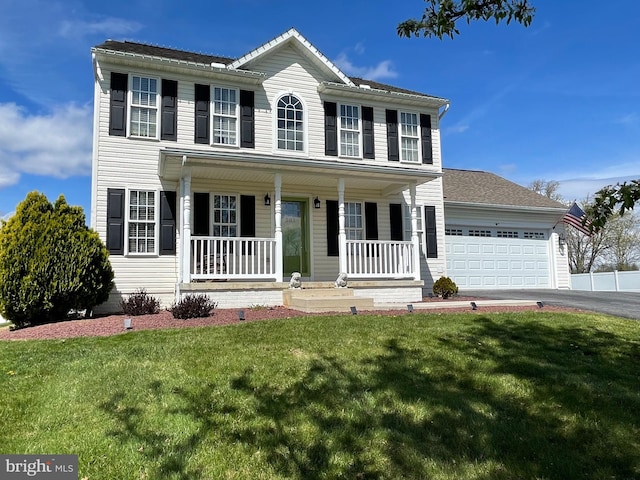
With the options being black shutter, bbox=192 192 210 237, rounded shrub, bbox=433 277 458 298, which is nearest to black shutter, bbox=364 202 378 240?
rounded shrub, bbox=433 277 458 298

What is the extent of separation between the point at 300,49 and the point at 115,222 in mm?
7008

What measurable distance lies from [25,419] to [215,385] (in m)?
1.46

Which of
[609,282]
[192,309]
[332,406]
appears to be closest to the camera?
[332,406]

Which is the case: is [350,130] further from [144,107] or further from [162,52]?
[162,52]

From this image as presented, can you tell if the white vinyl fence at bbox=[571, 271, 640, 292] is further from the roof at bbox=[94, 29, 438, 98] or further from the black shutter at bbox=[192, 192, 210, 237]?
the black shutter at bbox=[192, 192, 210, 237]

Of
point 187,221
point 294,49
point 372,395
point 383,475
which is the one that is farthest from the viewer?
point 294,49

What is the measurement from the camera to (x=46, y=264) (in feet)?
26.8

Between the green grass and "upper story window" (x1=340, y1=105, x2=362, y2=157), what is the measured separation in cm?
784

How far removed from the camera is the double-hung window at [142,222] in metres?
10.3

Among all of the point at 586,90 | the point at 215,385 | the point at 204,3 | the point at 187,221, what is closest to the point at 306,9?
the point at 204,3

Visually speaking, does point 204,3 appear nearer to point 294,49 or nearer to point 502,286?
point 294,49

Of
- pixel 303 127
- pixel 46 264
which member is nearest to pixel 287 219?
pixel 303 127

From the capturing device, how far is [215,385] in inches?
152

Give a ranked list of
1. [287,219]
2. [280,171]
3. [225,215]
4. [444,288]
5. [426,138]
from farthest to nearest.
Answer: [426,138] → [287,219] → [444,288] → [225,215] → [280,171]
